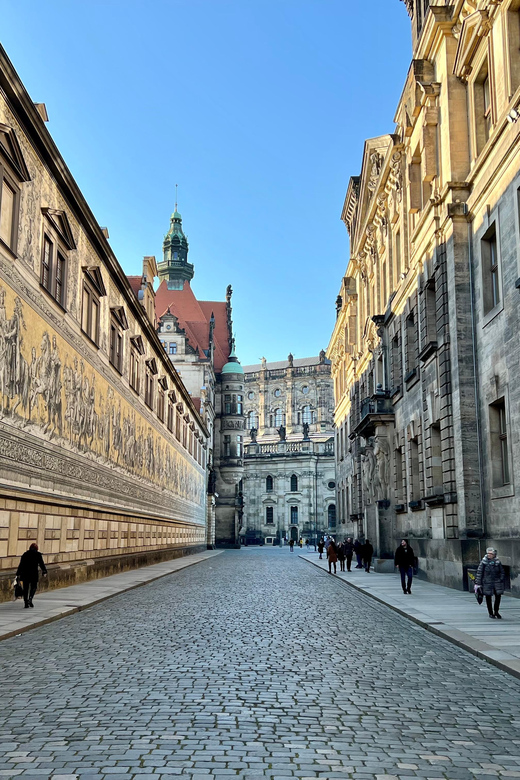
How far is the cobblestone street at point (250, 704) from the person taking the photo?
18.4 ft

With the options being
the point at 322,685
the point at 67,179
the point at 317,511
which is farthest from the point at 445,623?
the point at 317,511

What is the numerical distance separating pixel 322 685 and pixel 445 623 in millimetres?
5823

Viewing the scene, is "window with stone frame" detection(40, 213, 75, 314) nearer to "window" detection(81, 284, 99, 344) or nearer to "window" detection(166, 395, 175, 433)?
"window" detection(81, 284, 99, 344)

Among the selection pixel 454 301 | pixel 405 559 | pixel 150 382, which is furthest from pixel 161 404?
pixel 405 559

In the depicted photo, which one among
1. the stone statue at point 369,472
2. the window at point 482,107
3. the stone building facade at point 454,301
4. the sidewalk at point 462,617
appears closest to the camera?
the sidewalk at point 462,617

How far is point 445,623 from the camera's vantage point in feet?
44.9

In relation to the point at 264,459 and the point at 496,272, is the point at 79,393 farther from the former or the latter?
the point at 264,459

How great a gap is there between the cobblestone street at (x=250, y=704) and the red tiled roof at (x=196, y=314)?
74703 millimetres

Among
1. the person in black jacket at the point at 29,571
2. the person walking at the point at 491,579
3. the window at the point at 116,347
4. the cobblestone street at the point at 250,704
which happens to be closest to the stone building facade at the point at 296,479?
the window at the point at 116,347

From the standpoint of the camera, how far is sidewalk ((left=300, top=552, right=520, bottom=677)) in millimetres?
10586

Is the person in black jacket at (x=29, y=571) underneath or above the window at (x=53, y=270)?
underneath

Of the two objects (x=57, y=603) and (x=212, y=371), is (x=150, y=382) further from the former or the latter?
(x=212, y=371)

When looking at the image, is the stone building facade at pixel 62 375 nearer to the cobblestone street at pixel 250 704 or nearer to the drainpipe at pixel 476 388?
the cobblestone street at pixel 250 704

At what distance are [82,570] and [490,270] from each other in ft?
48.5
